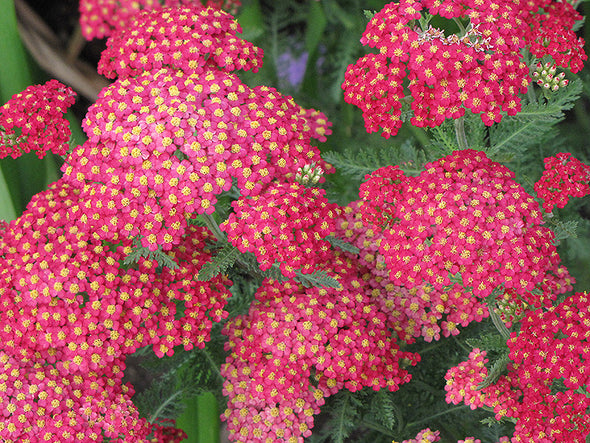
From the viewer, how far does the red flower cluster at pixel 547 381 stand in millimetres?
1285

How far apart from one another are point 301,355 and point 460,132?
1.95ft

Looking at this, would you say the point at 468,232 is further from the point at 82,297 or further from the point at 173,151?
the point at 82,297

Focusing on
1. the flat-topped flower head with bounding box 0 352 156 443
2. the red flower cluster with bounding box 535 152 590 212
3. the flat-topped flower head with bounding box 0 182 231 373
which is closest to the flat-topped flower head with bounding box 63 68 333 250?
the flat-topped flower head with bounding box 0 182 231 373

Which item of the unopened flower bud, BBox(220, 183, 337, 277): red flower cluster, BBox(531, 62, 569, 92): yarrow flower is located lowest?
BBox(220, 183, 337, 277): red flower cluster

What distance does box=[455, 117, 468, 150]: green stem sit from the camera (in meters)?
1.49

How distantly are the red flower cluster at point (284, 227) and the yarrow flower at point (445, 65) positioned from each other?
0.23 meters

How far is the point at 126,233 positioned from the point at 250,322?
39 centimetres

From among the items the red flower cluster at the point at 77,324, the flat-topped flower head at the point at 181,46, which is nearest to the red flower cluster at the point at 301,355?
the red flower cluster at the point at 77,324

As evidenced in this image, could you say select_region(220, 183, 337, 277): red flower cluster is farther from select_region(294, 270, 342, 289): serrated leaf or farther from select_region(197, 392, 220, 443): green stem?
select_region(197, 392, 220, 443): green stem

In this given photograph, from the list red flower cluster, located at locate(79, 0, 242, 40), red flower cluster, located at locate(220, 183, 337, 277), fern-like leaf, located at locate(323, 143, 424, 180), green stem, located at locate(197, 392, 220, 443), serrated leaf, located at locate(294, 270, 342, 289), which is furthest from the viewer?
red flower cluster, located at locate(79, 0, 242, 40)

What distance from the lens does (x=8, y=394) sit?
1.34 meters

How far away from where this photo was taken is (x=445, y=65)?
1284 mm

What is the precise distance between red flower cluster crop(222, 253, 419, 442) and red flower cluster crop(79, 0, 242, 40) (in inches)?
42.0

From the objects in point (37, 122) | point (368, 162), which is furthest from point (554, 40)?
point (37, 122)
